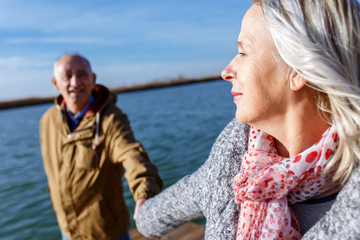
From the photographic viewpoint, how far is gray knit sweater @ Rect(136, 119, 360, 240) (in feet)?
2.67

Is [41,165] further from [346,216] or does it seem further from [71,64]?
[346,216]

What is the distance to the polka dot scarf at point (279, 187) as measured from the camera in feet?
3.04

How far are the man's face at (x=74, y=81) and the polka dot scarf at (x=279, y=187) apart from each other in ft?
5.53

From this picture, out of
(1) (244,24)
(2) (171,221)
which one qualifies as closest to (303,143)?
(1) (244,24)

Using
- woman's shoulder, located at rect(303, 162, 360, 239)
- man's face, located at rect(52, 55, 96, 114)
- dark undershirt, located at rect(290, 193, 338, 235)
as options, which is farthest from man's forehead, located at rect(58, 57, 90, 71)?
woman's shoulder, located at rect(303, 162, 360, 239)

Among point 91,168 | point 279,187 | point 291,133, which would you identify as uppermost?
point 291,133

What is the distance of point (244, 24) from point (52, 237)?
6.00 metres

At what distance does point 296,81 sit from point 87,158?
64.7 inches

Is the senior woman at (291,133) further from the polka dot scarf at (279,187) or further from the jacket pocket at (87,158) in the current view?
the jacket pocket at (87,158)

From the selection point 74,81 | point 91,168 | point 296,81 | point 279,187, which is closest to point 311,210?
point 279,187

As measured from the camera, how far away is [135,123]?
1817 cm

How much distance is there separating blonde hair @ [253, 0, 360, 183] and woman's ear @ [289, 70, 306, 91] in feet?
0.15

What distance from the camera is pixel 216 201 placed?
1072 mm

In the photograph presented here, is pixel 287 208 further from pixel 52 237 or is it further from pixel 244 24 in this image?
pixel 52 237
